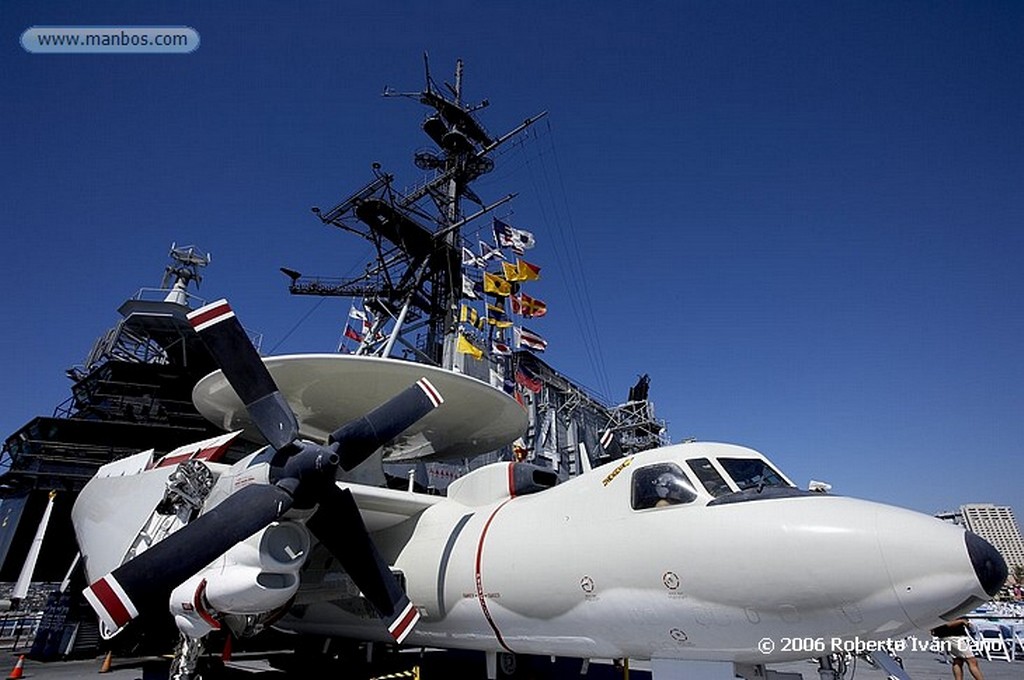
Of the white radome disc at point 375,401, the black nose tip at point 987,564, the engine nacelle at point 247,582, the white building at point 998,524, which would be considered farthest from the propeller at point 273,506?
the white building at point 998,524

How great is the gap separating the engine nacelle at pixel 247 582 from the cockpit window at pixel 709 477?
20.4 ft

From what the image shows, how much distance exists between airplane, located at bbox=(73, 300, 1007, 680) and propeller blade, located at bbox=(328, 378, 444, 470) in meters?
0.03

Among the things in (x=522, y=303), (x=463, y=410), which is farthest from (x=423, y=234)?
(x=463, y=410)

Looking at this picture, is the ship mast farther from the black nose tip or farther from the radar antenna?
the black nose tip

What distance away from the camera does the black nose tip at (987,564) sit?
16.1 feet

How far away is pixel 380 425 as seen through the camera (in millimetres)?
9430

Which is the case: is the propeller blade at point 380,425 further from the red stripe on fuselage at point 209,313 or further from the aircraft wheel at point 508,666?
the aircraft wheel at point 508,666

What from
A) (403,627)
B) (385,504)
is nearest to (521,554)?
(403,627)

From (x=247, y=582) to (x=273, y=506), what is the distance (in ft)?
4.31

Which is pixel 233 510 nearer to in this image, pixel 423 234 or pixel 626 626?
pixel 626 626

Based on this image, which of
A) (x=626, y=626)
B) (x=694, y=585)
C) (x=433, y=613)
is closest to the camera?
(x=694, y=585)

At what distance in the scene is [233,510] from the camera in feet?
26.0

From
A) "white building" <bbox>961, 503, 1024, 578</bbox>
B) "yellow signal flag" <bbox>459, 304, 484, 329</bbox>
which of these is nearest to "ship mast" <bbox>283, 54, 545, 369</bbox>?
"yellow signal flag" <bbox>459, 304, 484, 329</bbox>

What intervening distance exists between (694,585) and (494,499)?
4.67 metres
